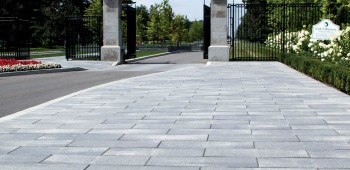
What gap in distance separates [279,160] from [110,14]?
24.9 m

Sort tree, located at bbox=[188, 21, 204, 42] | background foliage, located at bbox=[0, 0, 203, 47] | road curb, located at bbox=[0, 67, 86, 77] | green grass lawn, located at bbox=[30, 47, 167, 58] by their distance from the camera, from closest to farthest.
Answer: road curb, located at bbox=[0, 67, 86, 77], green grass lawn, located at bbox=[30, 47, 167, 58], background foliage, located at bbox=[0, 0, 203, 47], tree, located at bbox=[188, 21, 204, 42]

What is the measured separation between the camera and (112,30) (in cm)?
2955

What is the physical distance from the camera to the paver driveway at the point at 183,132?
18.8 feet

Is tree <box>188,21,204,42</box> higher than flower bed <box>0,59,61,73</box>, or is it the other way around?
tree <box>188,21,204,42</box>

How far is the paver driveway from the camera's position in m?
5.74

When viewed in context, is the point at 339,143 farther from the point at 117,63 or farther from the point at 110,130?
the point at 117,63

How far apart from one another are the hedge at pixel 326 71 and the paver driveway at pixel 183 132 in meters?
0.71

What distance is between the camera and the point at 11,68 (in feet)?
71.9

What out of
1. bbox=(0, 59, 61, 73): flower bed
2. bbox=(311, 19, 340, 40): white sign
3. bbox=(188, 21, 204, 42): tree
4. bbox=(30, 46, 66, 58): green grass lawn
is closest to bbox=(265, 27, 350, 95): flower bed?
bbox=(311, 19, 340, 40): white sign

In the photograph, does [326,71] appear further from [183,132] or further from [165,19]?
[165,19]

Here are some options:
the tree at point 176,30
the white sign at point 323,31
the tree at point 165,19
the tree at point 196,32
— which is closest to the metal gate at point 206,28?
the white sign at point 323,31

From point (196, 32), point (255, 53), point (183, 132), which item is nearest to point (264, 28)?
point (255, 53)

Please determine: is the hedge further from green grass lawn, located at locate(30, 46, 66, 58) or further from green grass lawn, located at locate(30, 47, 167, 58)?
green grass lawn, located at locate(30, 46, 66, 58)

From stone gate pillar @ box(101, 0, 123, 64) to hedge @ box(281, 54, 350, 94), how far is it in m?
11.2
